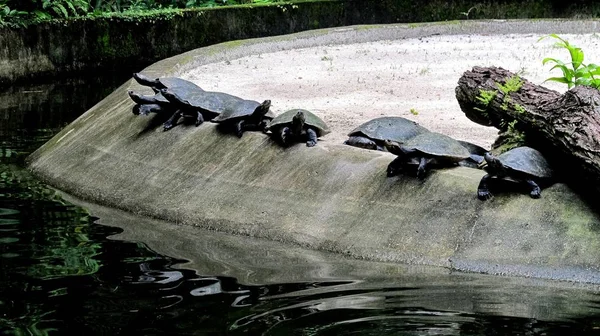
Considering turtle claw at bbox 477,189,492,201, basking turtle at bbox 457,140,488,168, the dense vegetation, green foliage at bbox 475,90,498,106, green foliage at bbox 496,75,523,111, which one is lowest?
turtle claw at bbox 477,189,492,201

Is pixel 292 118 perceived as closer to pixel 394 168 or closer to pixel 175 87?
pixel 394 168

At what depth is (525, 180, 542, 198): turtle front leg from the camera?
670 cm

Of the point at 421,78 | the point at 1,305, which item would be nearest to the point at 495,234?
the point at 1,305

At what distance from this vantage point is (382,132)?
8.18 m

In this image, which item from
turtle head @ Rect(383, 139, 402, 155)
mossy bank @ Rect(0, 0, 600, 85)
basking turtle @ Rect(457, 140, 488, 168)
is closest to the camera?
turtle head @ Rect(383, 139, 402, 155)

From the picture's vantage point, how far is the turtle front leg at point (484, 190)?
6793 millimetres

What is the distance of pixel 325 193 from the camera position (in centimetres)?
761

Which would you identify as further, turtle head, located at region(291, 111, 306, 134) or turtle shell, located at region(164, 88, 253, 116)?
turtle shell, located at region(164, 88, 253, 116)

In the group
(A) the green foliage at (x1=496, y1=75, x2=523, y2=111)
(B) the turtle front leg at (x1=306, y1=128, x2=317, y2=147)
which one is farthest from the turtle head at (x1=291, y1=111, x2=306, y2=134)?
(A) the green foliage at (x1=496, y1=75, x2=523, y2=111)

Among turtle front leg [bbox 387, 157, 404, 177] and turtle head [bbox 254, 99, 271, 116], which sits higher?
turtle head [bbox 254, 99, 271, 116]

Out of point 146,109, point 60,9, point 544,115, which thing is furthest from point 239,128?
point 60,9

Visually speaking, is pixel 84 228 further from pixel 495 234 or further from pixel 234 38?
pixel 234 38

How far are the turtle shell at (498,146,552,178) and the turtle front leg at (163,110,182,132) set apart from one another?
4.05 m

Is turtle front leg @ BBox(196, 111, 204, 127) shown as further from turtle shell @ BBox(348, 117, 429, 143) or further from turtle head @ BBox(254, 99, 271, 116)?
turtle shell @ BBox(348, 117, 429, 143)
